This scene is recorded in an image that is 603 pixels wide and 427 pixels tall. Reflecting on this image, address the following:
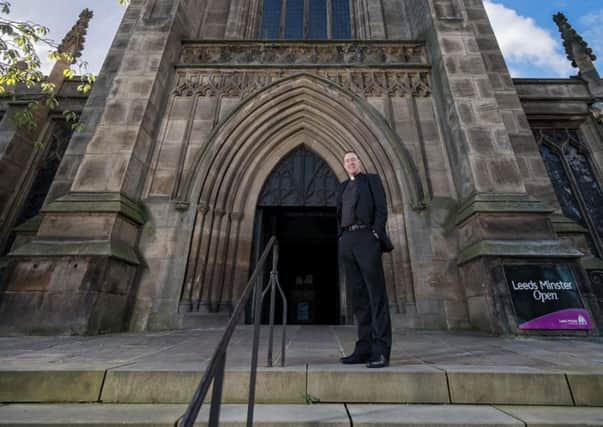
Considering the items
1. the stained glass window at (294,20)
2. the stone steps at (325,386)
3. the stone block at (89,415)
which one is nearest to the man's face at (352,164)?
the stone steps at (325,386)

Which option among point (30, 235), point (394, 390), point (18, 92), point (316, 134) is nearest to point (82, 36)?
point (18, 92)

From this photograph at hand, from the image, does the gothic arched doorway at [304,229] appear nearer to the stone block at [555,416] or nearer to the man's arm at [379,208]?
the man's arm at [379,208]

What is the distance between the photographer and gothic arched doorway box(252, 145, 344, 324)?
6.28 metres

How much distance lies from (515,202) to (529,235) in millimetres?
539

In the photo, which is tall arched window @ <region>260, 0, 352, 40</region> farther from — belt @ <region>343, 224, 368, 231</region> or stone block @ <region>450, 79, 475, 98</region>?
belt @ <region>343, 224, 368, 231</region>

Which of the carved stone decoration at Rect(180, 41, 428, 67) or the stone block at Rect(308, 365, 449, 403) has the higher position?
the carved stone decoration at Rect(180, 41, 428, 67)

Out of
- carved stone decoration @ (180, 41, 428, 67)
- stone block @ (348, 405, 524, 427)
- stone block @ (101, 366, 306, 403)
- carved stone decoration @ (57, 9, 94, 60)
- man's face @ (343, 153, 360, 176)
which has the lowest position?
stone block @ (348, 405, 524, 427)

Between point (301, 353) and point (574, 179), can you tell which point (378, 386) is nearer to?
point (301, 353)

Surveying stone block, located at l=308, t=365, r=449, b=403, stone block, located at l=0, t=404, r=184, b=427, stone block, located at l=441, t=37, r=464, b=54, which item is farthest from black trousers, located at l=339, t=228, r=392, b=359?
stone block, located at l=441, t=37, r=464, b=54

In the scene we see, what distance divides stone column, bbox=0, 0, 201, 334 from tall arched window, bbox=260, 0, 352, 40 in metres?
3.93

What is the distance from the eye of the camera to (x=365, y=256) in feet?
7.61

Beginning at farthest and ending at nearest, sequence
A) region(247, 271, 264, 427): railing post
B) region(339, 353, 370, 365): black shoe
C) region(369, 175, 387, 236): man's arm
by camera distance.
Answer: region(369, 175, 387, 236): man's arm
region(339, 353, 370, 365): black shoe
region(247, 271, 264, 427): railing post

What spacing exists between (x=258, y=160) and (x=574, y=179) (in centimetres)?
789

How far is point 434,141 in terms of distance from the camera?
5742 millimetres
